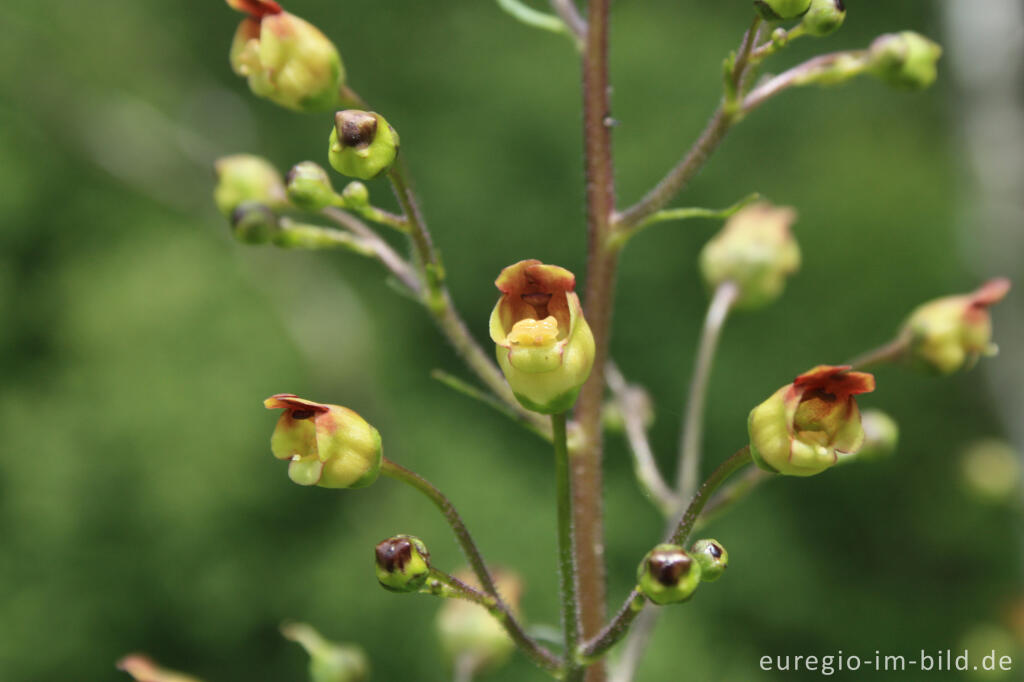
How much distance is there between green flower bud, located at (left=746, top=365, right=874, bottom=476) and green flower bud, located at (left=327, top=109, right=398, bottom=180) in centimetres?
61

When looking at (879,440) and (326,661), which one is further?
(879,440)

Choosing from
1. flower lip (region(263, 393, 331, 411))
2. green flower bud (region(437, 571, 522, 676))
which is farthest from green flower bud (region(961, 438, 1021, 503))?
flower lip (region(263, 393, 331, 411))

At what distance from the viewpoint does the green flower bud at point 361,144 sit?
1393 mm

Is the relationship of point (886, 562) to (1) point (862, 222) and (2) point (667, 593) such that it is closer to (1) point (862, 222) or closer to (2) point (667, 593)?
(1) point (862, 222)

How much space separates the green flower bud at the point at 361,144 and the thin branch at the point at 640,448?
65cm

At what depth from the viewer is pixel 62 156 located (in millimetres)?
13023

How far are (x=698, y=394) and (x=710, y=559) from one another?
31.2 inches

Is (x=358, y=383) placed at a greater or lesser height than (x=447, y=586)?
lesser

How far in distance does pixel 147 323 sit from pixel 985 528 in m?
9.86

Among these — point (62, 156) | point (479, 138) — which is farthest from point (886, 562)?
point (62, 156)

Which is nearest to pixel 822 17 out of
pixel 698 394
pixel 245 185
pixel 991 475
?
pixel 698 394

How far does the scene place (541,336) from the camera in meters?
1.22

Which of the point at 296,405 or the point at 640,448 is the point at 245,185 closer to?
the point at 296,405

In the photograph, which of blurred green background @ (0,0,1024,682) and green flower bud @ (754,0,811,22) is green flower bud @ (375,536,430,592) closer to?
green flower bud @ (754,0,811,22)
